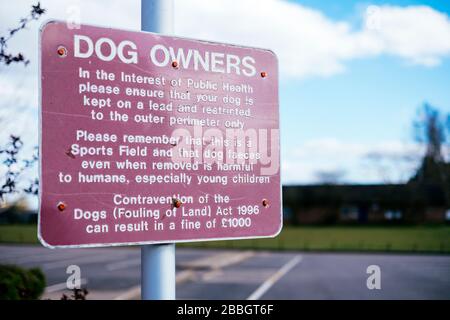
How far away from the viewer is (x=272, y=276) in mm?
17328

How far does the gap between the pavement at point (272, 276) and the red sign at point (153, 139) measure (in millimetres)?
7468

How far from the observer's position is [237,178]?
9.18 ft

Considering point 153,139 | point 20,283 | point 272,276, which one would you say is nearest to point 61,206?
point 153,139

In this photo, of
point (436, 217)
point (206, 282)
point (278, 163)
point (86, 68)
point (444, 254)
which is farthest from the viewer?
point (436, 217)

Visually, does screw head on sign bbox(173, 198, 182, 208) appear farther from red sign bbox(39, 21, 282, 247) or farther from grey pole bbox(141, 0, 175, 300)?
grey pole bbox(141, 0, 175, 300)

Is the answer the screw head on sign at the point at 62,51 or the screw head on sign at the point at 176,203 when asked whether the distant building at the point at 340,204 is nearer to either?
the screw head on sign at the point at 176,203

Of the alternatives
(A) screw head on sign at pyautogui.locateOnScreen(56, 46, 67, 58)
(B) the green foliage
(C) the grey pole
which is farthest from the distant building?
(A) screw head on sign at pyautogui.locateOnScreen(56, 46, 67, 58)

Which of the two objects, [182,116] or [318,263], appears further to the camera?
[318,263]

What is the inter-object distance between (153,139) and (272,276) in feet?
50.4

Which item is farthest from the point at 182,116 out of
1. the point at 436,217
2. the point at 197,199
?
the point at 436,217

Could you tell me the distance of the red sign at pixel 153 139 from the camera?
240 cm

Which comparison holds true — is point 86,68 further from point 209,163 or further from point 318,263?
point 318,263

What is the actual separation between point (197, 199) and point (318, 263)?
→ 19927 millimetres

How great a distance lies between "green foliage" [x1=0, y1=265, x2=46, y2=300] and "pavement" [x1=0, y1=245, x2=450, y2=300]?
2.58 meters
